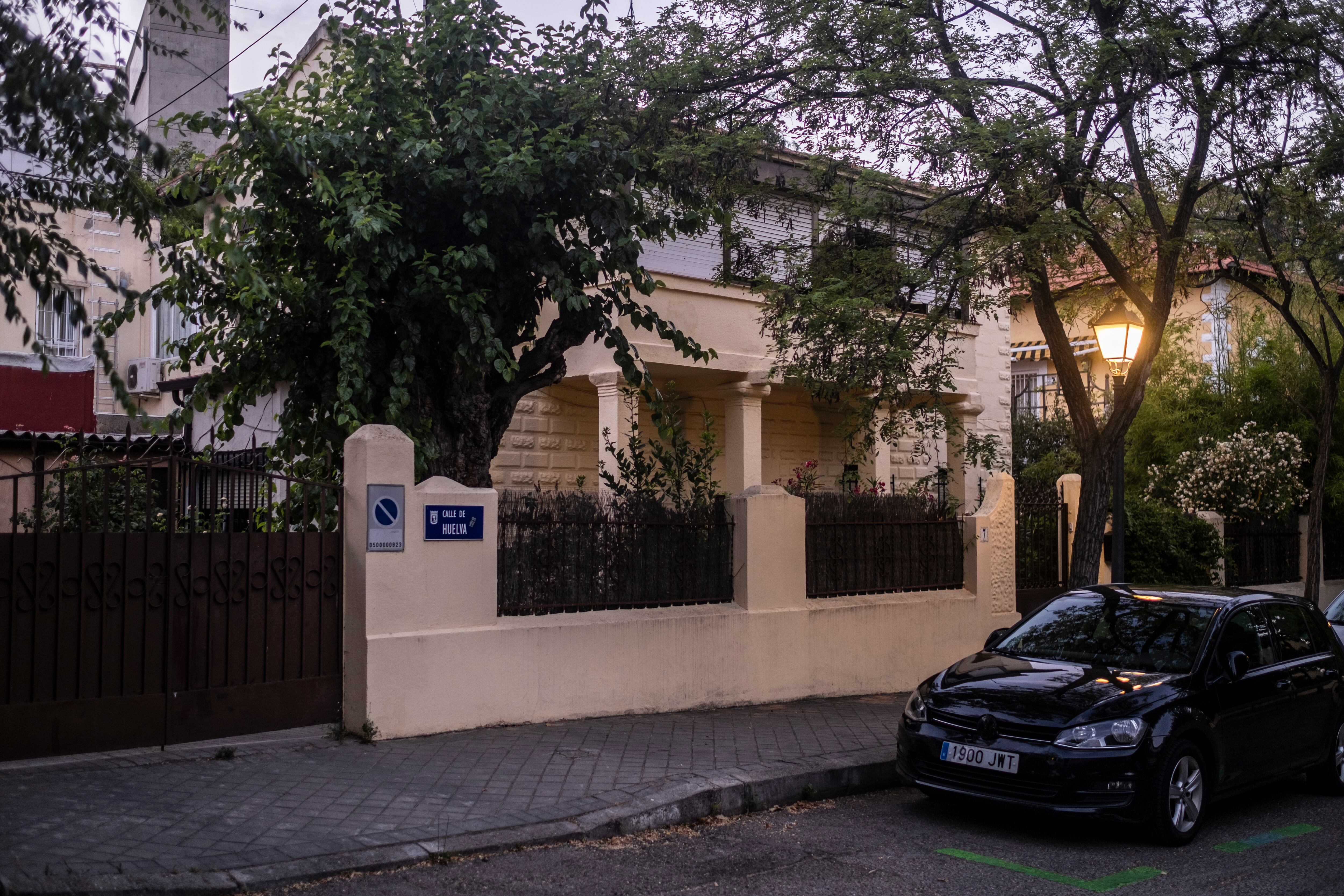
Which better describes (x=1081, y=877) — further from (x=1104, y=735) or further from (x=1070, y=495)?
(x=1070, y=495)

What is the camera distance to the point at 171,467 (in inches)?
324

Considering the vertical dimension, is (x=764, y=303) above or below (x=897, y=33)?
below

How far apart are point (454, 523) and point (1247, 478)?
15.5m

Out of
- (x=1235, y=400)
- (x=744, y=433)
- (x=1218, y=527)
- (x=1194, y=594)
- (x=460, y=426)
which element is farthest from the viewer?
(x=1235, y=400)

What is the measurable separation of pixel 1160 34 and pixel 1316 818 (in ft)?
21.6

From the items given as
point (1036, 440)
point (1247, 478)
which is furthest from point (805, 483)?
point (1036, 440)

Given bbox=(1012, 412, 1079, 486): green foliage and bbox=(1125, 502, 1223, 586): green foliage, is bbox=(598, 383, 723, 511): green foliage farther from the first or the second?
bbox=(1012, 412, 1079, 486): green foliage

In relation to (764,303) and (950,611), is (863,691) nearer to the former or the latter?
(950,611)

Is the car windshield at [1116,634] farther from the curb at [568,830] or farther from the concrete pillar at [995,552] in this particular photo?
the concrete pillar at [995,552]

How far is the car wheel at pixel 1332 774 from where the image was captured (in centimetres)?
855

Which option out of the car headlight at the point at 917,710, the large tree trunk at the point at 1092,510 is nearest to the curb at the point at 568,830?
the car headlight at the point at 917,710

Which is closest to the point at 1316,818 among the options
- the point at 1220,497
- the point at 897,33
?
the point at 897,33

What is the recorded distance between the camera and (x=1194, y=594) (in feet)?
28.0

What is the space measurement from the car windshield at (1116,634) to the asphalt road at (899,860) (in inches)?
43.9
